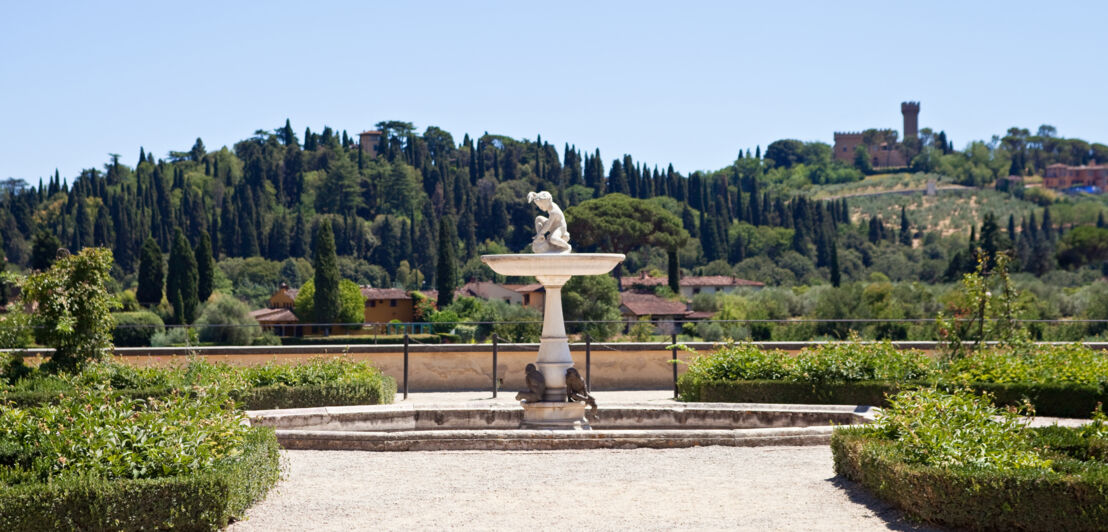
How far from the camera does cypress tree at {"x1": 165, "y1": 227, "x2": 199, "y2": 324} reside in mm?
69250

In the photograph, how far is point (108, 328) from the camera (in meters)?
11.5

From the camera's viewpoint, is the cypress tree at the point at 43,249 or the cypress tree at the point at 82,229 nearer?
the cypress tree at the point at 43,249

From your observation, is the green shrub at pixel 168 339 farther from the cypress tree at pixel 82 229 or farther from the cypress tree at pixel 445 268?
the cypress tree at pixel 82 229

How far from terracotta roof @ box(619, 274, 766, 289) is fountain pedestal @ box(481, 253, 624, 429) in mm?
74721

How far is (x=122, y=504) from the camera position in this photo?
18.4 ft

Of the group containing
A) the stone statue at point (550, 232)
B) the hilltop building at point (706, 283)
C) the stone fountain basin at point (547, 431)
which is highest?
the hilltop building at point (706, 283)

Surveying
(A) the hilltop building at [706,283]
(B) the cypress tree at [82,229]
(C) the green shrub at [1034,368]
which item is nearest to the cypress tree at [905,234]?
(A) the hilltop building at [706,283]

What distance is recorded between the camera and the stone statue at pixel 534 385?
33.9ft

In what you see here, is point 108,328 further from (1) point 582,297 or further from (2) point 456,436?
(1) point 582,297

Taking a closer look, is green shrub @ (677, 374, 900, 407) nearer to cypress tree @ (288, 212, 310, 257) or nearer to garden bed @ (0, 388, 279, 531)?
garden bed @ (0, 388, 279, 531)

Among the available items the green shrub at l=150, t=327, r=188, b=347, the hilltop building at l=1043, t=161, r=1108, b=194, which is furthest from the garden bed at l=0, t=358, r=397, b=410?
the hilltop building at l=1043, t=161, r=1108, b=194

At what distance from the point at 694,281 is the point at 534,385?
85.2 metres

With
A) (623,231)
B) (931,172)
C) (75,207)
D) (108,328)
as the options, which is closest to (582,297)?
(623,231)

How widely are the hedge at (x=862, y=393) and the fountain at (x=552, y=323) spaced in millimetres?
1924
